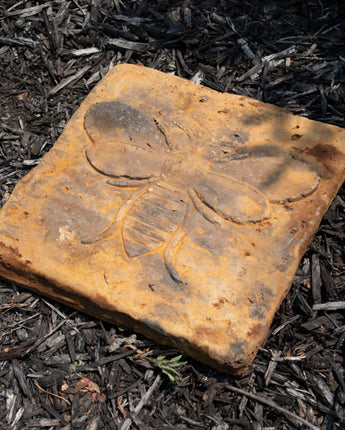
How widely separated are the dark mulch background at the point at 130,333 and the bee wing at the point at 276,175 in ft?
1.07

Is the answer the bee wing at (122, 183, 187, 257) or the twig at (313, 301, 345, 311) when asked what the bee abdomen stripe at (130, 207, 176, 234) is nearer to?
the bee wing at (122, 183, 187, 257)

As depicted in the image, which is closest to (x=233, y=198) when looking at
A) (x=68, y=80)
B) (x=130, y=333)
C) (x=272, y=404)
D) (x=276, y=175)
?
(x=276, y=175)

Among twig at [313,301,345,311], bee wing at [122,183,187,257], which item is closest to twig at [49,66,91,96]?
bee wing at [122,183,187,257]

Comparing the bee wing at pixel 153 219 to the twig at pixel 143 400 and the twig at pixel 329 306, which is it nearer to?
the twig at pixel 143 400

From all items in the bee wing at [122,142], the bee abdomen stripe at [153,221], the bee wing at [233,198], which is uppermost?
the bee wing at [122,142]

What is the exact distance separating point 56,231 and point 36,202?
7.8 inches

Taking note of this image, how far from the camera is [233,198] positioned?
2.51 m

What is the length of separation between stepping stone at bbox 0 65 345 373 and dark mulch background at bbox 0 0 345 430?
18 centimetres

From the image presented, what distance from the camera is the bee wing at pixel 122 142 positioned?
8.65 feet

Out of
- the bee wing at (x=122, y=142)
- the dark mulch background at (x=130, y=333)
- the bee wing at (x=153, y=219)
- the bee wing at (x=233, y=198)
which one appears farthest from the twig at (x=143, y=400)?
the bee wing at (x=122, y=142)

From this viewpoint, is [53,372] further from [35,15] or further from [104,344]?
[35,15]

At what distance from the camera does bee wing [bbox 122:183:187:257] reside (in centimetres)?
240

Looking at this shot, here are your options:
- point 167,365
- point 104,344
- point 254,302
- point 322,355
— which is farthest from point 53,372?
point 322,355

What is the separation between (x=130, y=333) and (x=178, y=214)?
0.58m
